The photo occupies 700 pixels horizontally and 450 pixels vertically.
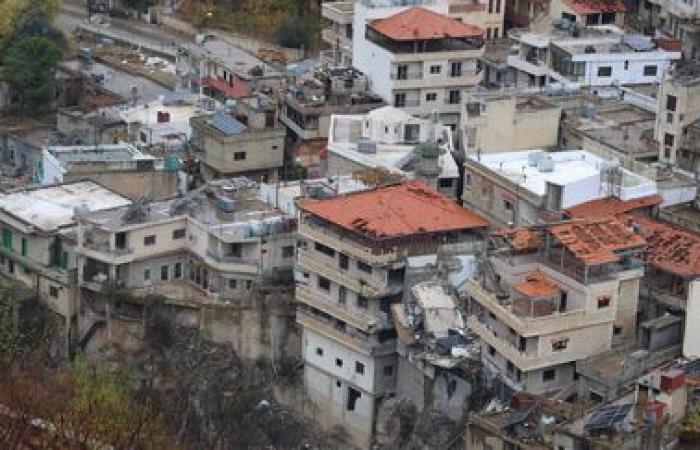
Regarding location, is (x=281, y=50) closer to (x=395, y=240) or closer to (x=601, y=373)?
(x=395, y=240)

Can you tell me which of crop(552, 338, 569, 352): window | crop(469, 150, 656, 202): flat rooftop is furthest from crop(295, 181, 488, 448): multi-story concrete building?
crop(552, 338, 569, 352): window

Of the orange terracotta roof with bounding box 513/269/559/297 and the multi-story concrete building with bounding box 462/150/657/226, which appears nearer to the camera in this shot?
the orange terracotta roof with bounding box 513/269/559/297

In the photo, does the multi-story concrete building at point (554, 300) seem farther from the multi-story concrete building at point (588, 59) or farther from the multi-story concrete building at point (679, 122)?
the multi-story concrete building at point (588, 59)

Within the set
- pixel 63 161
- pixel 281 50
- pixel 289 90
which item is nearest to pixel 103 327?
pixel 63 161

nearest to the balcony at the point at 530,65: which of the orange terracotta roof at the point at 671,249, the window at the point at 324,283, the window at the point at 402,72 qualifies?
the window at the point at 402,72

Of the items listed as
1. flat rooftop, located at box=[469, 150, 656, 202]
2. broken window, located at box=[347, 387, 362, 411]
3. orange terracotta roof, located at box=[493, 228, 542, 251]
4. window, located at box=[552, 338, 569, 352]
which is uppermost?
flat rooftop, located at box=[469, 150, 656, 202]

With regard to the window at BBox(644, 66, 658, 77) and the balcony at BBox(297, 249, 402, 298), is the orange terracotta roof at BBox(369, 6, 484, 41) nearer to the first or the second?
the window at BBox(644, 66, 658, 77)
